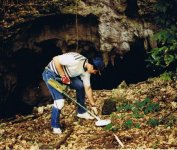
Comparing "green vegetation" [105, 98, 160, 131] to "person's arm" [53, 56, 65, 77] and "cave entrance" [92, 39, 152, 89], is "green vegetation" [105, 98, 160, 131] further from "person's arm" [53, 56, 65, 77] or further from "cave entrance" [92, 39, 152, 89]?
"cave entrance" [92, 39, 152, 89]

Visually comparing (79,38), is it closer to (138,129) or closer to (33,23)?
(33,23)

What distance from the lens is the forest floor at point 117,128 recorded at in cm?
673

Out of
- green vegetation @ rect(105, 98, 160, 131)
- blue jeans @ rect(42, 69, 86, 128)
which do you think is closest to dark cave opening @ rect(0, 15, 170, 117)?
green vegetation @ rect(105, 98, 160, 131)

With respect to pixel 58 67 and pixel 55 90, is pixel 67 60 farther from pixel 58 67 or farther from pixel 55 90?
pixel 55 90

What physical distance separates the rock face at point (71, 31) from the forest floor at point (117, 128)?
1.78m

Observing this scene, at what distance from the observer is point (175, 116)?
748 cm

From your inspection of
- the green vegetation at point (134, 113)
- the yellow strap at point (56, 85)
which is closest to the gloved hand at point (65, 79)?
the yellow strap at point (56, 85)

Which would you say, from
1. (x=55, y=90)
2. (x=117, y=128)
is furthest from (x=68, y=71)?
(x=117, y=128)

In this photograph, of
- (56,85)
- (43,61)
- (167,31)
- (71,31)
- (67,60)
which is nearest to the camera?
(167,31)

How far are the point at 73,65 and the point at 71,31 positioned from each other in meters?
3.67

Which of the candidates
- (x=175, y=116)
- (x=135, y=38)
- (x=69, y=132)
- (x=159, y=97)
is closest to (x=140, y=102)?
(x=159, y=97)

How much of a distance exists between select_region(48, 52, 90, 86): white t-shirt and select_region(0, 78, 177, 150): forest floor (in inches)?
48.5

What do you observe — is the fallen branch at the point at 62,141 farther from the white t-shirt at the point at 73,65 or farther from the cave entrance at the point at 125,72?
the cave entrance at the point at 125,72

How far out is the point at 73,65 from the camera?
7367 mm
